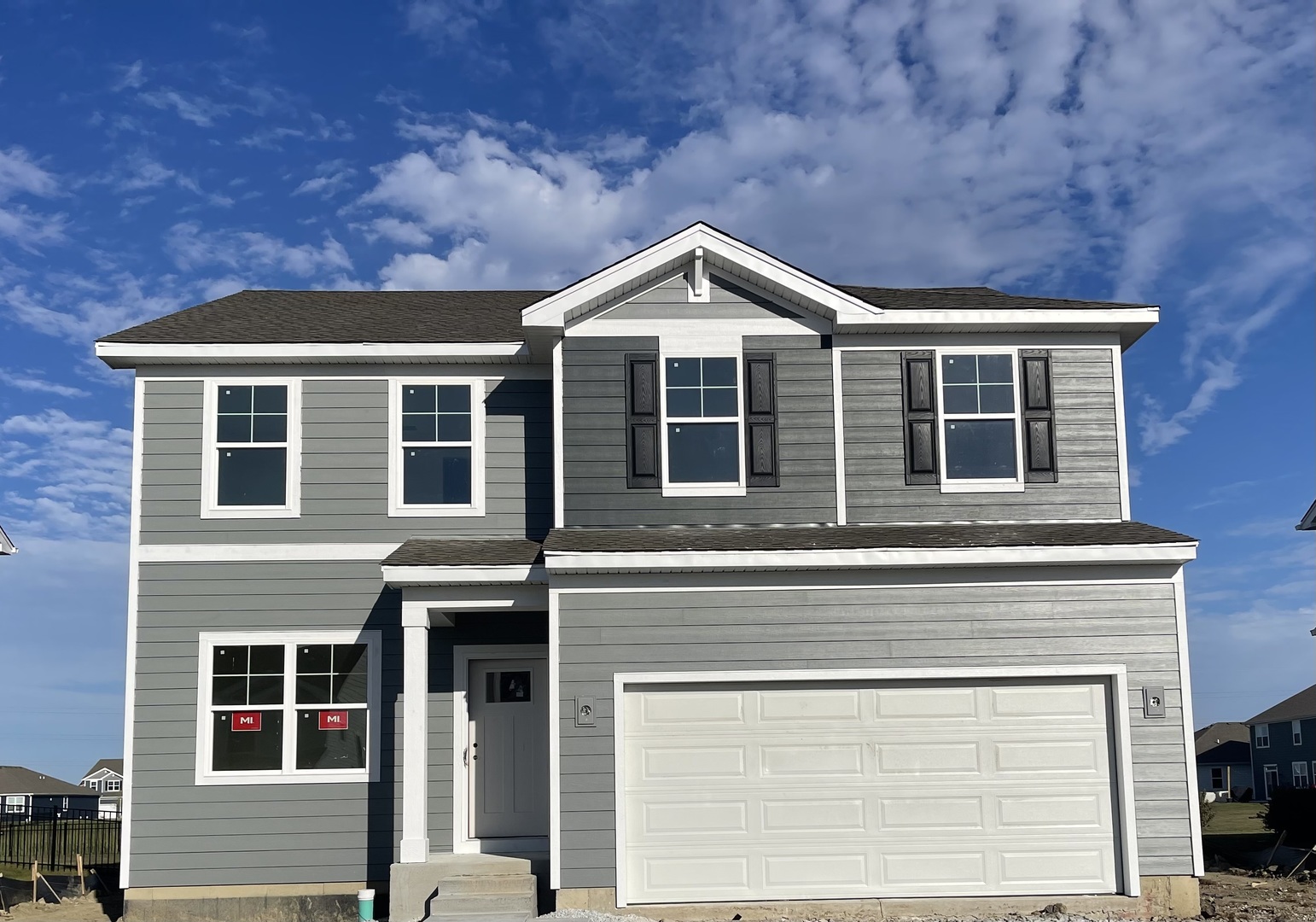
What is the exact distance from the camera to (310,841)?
12789 mm

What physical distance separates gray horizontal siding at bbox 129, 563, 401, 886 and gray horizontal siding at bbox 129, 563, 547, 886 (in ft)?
0.04

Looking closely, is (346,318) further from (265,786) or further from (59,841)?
(59,841)

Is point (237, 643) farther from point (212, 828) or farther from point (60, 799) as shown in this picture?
point (60, 799)

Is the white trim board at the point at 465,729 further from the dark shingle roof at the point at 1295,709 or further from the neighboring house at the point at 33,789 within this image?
the dark shingle roof at the point at 1295,709

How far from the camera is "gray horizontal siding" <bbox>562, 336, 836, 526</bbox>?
12906mm

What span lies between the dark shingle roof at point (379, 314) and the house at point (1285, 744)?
4075 centimetres

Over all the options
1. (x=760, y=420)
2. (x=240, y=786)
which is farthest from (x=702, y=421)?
(x=240, y=786)

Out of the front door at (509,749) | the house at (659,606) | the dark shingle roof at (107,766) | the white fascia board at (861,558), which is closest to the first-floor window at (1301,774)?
the house at (659,606)

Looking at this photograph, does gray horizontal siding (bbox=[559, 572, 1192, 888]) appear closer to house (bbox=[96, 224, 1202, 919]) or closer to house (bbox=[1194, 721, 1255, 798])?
house (bbox=[96, 224, 1202, 919])

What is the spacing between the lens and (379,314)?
15.1m

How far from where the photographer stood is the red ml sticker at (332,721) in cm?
1301

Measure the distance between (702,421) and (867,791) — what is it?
13.6 ft

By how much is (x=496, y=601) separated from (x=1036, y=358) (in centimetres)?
644

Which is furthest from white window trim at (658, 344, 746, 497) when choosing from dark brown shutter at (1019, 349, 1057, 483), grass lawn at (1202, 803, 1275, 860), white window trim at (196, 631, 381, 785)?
grass lawn at (1202, 803, 1275, 860)
